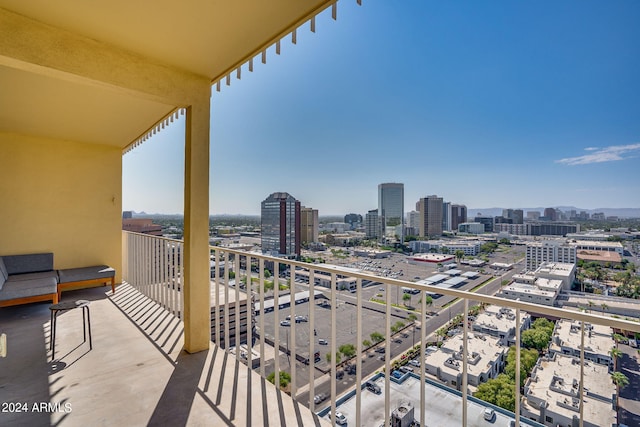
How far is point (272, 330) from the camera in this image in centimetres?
250

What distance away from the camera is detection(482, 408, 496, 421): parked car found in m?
1.43

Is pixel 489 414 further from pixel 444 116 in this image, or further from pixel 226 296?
pixel 444 116

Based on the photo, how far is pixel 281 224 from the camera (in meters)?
6.46

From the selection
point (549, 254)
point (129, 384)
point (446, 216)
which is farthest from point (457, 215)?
point (129, 384)

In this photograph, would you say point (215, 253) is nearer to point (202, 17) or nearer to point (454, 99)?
point (202, 17)

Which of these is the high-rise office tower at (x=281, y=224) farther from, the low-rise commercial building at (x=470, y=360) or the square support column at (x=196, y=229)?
the low-rise commercial building at (x=470, y=360)

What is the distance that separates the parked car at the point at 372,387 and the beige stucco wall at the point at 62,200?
559 cm

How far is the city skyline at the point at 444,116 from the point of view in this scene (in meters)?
10.5

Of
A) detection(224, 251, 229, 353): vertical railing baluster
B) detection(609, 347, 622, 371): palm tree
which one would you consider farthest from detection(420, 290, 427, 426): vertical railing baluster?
detection(224, 251, 229, 353): vertical railing baluster

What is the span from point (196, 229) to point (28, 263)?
4.07 m

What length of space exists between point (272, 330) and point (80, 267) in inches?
190

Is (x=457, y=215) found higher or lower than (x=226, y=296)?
higher

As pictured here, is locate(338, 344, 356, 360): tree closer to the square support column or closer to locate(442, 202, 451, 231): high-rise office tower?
the square support column

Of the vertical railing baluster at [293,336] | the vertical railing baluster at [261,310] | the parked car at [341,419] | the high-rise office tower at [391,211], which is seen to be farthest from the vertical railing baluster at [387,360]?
the high-rise office tower at [391,211]
